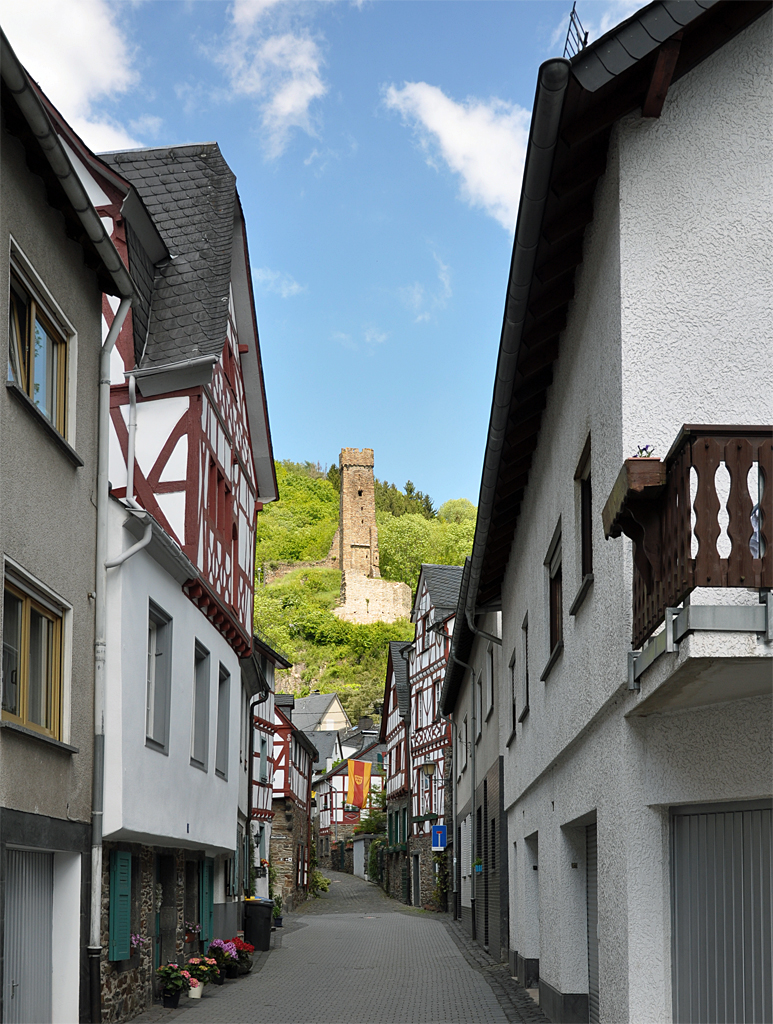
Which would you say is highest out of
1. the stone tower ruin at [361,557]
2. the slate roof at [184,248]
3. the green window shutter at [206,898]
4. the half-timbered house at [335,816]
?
the stone tower ruin at [361,557]

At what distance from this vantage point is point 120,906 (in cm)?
1060

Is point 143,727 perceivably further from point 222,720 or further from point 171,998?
point 222,720

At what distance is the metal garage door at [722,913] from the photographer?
547 centimetres

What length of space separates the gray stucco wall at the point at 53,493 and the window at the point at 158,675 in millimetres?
2235

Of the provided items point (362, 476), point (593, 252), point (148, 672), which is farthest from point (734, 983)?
point (362, 476)

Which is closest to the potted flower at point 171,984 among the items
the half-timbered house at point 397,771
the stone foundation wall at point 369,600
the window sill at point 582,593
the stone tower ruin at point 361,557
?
the window sill at point 582,593

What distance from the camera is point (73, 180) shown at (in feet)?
27.1

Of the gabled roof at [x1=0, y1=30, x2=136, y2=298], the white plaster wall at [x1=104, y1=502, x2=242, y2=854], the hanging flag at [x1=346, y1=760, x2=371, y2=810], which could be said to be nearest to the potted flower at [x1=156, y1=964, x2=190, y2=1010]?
the white plaster wall at [x1=104, y1=502, x2=242, y2=854]

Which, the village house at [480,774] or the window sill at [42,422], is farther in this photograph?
the village house at [480,774]

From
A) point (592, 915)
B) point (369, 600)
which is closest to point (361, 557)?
point (369, 600)

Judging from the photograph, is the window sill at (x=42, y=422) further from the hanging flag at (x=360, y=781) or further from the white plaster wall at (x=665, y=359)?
the hanging flag at (x=360, y=781)

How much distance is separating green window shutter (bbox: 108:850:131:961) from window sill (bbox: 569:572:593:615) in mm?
5041

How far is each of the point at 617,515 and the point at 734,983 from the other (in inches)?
93.0

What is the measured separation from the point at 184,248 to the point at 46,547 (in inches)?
310
